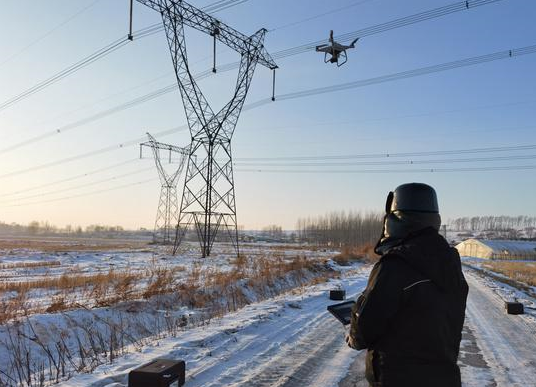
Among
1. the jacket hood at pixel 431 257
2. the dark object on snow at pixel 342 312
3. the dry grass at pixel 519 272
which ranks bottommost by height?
the dry grass at pixel 519 272

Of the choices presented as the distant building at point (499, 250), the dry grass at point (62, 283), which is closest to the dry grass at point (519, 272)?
the dry grass at point (62, 283)

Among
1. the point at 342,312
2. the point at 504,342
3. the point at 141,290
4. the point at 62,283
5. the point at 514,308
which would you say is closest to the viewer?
the point at 342,312

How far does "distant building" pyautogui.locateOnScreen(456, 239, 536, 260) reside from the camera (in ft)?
292

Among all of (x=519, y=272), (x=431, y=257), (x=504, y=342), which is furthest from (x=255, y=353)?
(x=519, y=272)

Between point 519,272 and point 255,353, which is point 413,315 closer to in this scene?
point 255,353

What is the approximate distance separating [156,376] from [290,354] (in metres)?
2.87

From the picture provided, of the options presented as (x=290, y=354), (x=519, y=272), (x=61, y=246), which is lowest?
(x=519, y=272)

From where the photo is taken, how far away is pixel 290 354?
7148 mm

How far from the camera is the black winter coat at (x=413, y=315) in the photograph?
2.30m

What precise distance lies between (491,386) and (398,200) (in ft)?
15.1

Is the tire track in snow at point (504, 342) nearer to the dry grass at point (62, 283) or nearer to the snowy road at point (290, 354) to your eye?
the snowy road at point (290, 354)

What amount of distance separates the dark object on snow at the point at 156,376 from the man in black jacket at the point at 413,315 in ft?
10.2

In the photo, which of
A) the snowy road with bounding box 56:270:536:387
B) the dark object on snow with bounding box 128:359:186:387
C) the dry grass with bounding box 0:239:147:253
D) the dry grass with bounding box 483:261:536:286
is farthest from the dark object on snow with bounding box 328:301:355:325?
the dry grass with bounding box 0:239:147:253

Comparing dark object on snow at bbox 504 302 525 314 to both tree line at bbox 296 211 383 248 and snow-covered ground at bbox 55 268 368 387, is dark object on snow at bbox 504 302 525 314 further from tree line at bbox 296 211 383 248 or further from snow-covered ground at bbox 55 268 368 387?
tree line at bbox 296 211 383 248
